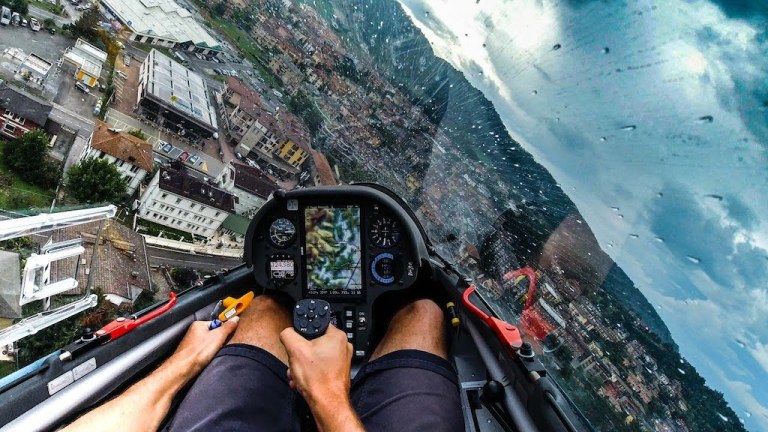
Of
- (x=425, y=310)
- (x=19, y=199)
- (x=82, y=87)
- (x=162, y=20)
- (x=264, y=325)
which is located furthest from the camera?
(x=162, y=20)

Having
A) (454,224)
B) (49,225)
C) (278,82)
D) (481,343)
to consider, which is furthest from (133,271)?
(278,82)

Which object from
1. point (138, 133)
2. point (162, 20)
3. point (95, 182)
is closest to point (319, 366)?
point (95, 182)

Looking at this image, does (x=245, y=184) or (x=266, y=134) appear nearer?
(x=245, y=184)

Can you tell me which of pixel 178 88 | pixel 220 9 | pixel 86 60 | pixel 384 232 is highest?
pixel 220 9

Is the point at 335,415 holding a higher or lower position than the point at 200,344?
higher

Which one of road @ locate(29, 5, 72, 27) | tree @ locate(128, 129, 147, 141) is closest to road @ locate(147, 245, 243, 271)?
tree @ locate(128, 129, 147, 141)

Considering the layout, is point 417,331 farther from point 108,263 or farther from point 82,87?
point 82,87

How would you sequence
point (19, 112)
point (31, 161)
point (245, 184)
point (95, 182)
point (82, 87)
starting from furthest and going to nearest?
point (82, 87) → point (245, 184) → point (19, 112) → point (95, 182) → point (31, 161)
